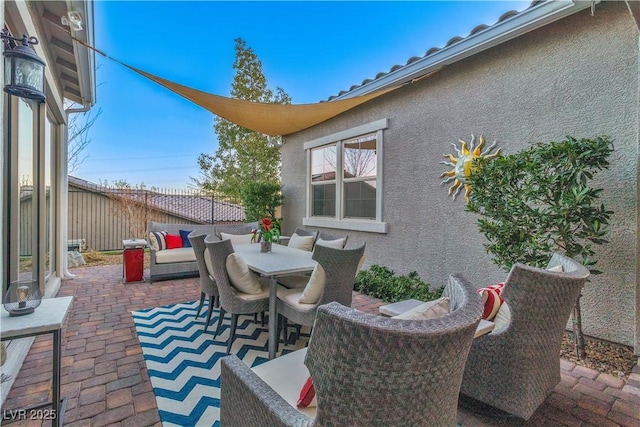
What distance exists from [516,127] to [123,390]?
4.69 meters

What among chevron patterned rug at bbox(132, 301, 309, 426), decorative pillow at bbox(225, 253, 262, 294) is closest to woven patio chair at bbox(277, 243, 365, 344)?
decorative pillow at bbox(225, 253, 262, 294)

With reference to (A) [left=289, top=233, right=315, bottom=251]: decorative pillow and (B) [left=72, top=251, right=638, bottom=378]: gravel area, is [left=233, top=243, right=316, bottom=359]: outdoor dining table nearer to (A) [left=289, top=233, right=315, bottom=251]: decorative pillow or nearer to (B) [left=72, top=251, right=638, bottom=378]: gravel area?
(A) [left=289, top=233, right=315, bottom=251]: decorative pillow

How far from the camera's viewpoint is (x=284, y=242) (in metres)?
5.73

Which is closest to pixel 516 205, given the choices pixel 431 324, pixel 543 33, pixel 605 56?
pixel 605 56

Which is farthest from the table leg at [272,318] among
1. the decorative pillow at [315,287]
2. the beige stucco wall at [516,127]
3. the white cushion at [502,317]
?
the beige stucco wall at [516,127]

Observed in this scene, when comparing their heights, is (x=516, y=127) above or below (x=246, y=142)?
below

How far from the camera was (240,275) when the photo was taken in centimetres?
290

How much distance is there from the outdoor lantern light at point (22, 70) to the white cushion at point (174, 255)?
3930 millimetres

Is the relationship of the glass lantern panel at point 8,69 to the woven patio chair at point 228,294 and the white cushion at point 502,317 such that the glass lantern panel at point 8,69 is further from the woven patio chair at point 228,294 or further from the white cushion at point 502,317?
the white cushion at point 502,317

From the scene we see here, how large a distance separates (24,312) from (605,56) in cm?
516

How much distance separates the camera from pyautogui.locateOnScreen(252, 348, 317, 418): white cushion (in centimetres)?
146

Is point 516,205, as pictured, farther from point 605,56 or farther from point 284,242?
point 284,242

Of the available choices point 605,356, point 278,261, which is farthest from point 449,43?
point 605,356

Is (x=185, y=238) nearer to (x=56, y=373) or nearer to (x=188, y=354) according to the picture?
(x=188, y=354)
